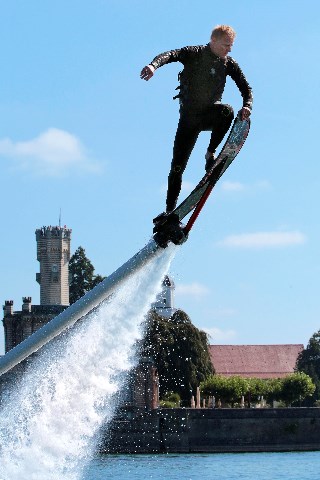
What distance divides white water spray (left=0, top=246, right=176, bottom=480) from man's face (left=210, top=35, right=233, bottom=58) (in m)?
2.38

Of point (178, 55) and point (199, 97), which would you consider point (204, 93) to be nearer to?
point (199, 97)

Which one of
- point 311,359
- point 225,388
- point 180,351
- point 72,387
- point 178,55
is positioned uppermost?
point 311,359

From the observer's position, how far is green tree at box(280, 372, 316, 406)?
11638cm

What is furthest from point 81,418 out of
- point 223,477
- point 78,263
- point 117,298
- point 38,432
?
point 78,263

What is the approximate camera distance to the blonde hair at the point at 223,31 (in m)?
15.1

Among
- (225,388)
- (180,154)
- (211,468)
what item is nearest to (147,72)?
(180,154)

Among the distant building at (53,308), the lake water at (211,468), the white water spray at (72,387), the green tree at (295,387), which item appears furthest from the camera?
the green tree at (295,387)

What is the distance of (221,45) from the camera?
1531cm

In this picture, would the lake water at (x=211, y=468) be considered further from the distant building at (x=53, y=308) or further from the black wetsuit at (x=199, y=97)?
the black wetsuit at (x=199, y=97)

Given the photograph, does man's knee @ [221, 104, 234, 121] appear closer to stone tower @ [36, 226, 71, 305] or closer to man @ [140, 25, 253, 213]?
man @ [140, 25, 253, 213]

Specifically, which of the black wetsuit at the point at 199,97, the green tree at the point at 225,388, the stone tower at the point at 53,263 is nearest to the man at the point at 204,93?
the black wetsuit at the point at 199,97

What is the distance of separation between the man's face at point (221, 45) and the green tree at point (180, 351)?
87.5 m

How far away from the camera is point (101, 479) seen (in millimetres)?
56406

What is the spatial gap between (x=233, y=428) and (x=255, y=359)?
226ft
